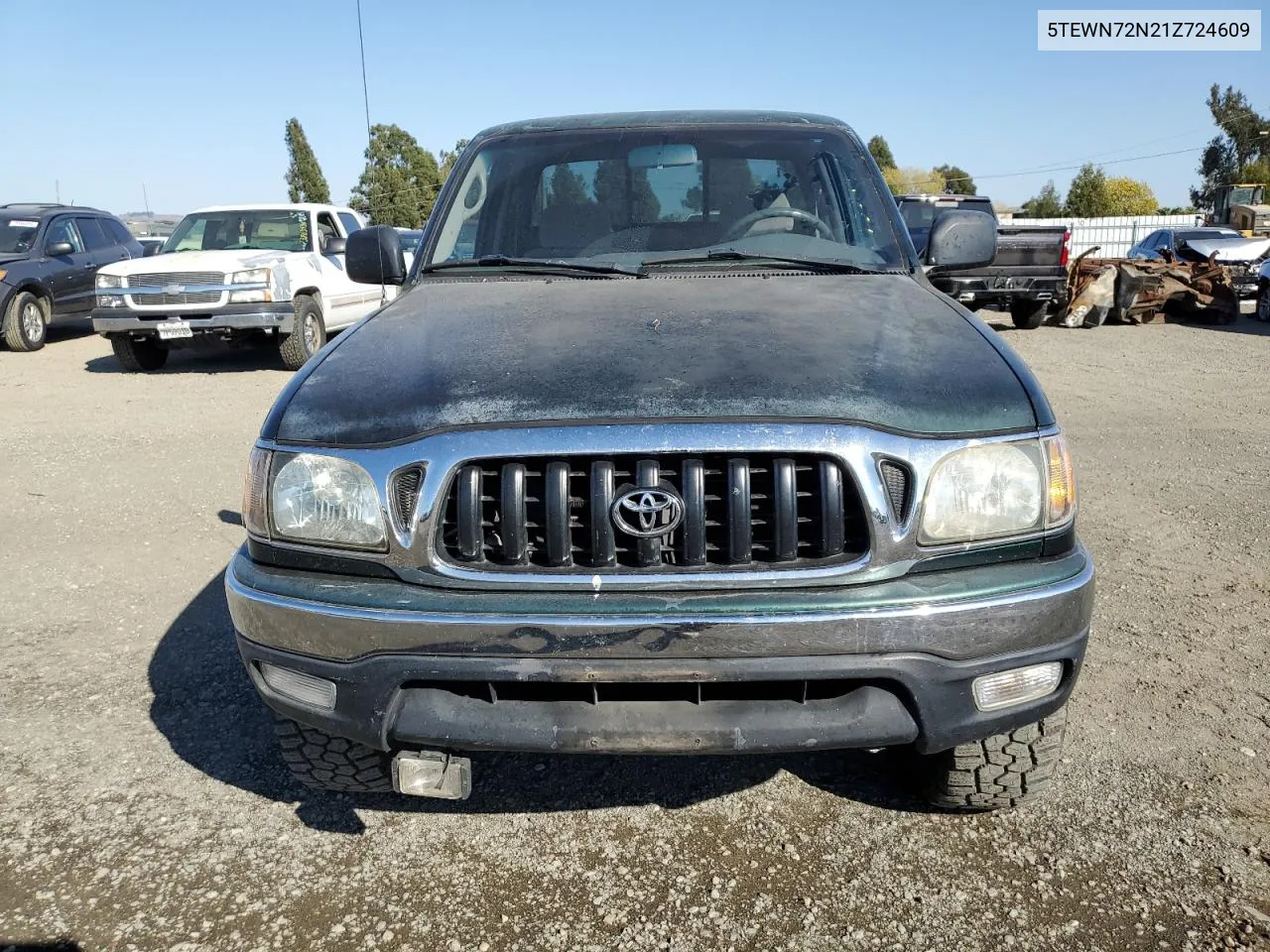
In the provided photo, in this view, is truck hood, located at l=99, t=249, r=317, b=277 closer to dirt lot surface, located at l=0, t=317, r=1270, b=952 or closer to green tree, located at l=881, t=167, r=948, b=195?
dirt lot surface, located at l=0, t=317, r=1270, b=952

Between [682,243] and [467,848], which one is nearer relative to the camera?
[467,848]

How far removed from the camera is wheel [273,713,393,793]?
2.63 meters

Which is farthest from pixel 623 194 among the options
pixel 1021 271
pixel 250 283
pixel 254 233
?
pixel 1021 271

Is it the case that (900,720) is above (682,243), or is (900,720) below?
below

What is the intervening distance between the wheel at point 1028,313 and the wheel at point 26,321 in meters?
13.6

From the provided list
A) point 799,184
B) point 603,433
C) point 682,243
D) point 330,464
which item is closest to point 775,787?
point 603,433

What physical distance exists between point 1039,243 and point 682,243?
11952 millimetres

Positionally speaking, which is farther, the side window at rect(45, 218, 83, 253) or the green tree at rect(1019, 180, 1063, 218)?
the green tree at rect(1019, 180, 1063, 218)

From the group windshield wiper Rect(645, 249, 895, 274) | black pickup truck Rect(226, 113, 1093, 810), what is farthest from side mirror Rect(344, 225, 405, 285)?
black pickup truck Rect(226, 113, 1093, 810)

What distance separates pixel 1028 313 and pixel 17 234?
47.4 ft

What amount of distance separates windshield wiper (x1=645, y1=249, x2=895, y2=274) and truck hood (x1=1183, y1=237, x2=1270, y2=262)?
20184 mm

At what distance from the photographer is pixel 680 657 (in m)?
2.10

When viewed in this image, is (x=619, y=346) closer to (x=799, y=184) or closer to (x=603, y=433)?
(x=603, y=433)

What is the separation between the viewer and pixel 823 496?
2.15 metres
